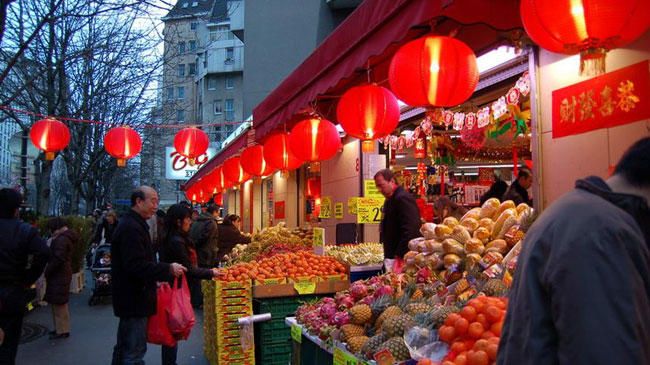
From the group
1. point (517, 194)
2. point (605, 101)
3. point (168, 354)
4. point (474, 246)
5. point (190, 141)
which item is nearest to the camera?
point (474, 246)

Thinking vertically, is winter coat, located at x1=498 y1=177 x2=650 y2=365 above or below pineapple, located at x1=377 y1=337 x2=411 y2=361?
above

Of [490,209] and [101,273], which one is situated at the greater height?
[490,209]

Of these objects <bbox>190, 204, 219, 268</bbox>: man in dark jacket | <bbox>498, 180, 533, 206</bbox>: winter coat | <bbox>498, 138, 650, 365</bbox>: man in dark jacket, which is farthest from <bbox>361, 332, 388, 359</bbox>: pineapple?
<bbox>190, 204, 219, 268</bbox>: man in dark jacket

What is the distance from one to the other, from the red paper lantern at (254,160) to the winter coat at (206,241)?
140 cm

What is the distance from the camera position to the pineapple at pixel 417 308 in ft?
12.2

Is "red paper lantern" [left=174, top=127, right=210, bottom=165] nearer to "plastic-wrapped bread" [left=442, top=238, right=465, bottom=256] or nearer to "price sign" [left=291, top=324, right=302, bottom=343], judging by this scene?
"price sign" [left=291, top=324, right=302, bottom=343]

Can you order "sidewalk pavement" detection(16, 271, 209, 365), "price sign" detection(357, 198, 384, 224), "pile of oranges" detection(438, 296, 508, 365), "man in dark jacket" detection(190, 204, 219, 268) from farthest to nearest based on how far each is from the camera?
1. "man in dark jacket" detection(190, 204, 219, 268)
2. "price sign" detection(357, 198, 384, 224)
3. "sidewalk pavement" detection(16, 271, 209, 365)
4. "pile of oranges" detection(438, 296, 508, 365)

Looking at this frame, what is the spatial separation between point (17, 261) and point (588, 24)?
212 inches

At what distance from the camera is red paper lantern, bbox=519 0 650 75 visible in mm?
3439

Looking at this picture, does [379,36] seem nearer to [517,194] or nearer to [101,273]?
[517,194]

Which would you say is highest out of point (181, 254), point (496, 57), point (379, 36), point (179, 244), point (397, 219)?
point (496, 57)

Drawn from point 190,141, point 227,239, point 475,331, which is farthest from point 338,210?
point 475,331

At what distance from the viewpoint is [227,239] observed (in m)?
12.9

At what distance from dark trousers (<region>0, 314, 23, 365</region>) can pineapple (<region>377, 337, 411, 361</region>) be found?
3.98 metres
